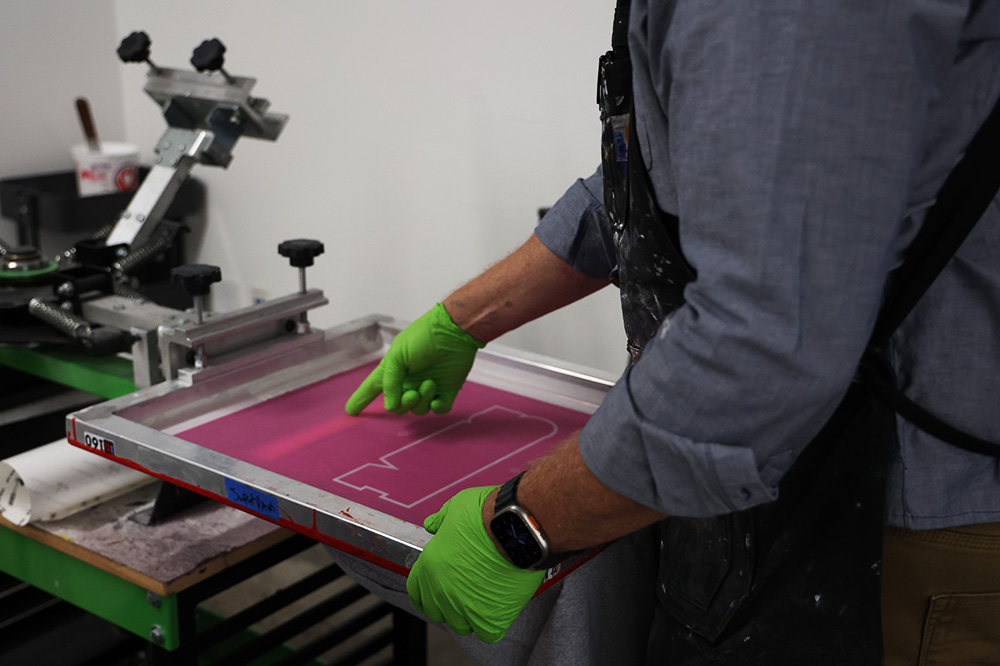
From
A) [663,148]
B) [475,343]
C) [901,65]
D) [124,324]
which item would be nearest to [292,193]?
[124,324]

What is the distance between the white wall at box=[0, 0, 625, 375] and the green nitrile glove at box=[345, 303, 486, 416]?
61 centimetres

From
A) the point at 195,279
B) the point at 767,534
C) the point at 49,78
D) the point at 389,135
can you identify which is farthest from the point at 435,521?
the point at 49,78

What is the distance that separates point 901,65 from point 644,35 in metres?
0.19

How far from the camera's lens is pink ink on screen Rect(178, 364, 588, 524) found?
105 centimetres

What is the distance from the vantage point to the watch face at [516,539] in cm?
81

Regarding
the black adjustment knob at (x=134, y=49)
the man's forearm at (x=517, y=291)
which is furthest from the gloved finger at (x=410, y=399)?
the black adjustment knob at (x=134, y=49)

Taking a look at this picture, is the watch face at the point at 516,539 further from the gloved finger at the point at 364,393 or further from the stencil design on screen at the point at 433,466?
the gloved finger at the point at 364,393

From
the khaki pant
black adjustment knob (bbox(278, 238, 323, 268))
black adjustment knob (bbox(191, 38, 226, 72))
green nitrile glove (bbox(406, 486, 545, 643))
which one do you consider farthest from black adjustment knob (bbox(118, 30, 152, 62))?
the khaki pant

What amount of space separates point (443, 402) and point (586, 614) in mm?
387

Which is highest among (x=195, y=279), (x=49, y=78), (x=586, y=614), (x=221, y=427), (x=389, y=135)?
(x=49, y=78)

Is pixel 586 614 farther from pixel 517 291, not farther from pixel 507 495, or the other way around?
pixel 517 291

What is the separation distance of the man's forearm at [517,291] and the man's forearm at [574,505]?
0.43 m

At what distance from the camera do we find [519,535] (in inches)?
32.2

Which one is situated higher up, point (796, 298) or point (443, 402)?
point (796, 298)
